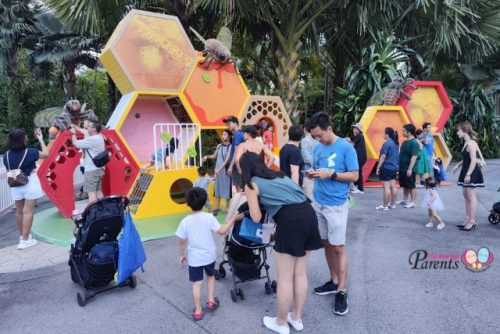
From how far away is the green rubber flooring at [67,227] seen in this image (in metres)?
5.57

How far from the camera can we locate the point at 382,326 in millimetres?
3074

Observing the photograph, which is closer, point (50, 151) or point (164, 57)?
point (50, 151)

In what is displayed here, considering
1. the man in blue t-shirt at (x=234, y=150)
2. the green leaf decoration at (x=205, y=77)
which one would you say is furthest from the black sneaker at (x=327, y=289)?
the green leaf decoration at (x=205, y=77)

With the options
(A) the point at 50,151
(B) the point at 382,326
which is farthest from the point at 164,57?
(B) the point at 382,326

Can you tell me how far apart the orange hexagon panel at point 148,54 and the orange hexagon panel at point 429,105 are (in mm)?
6500

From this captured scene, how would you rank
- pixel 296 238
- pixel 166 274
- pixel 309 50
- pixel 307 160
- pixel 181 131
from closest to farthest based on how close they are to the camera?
pixel 296 238 < pixel 166 274 < pixel 307 160 < pixel 181 131 < pixel 309 50

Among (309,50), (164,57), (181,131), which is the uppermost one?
(309,50)

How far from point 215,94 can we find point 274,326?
6.19 meters

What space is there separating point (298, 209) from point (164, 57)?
19.8 ft

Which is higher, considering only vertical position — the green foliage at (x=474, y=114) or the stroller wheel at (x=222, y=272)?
the green foliage at (x=474, y=114)

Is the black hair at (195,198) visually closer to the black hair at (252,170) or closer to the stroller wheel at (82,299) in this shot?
the black hair at (252,170)

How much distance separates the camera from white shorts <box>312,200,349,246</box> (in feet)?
10.9

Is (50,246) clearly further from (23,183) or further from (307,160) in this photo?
(307,160)

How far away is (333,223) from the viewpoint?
10.9 feet
